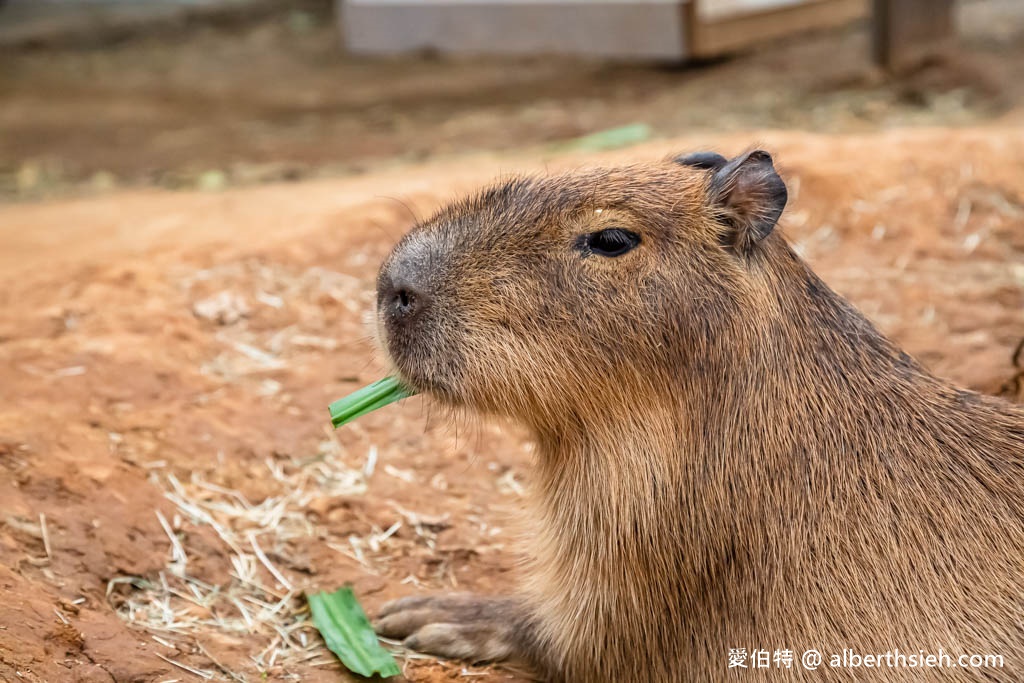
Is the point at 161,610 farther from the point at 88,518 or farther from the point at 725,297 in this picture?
the point at 725,297

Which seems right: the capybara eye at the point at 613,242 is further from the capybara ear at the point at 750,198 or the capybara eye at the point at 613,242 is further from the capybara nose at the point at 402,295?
the capybara nose at the point at 402,295

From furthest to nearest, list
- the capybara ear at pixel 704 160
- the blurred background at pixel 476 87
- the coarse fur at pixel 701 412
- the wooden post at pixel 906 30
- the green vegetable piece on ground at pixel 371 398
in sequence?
the wooden post at pixel 906 30 < the blurred background at pixel 476 87 < the capybara ear at pixel 704 160 < the green vegetable piece on ground at pixel 371 398 < the coarse fur at pixel 701 412

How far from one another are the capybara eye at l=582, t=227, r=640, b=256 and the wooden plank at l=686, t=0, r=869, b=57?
7209 millimetres

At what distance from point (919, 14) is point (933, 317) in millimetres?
5230

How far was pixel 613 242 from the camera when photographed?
2.49 metres

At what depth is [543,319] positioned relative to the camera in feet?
8.10

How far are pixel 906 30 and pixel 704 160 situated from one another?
6.80 meters

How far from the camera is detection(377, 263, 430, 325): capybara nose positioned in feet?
8.09

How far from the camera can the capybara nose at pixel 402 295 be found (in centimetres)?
246


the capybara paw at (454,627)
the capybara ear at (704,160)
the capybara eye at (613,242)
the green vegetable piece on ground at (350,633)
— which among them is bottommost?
the capybara paw at (454,627)

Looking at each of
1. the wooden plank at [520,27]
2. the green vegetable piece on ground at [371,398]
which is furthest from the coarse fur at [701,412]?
the wooden plank at [520,27]

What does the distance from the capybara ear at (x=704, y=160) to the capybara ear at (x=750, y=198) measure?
22 centimetres

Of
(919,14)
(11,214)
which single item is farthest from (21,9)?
(919,14)

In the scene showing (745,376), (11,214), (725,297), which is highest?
(725,297)
